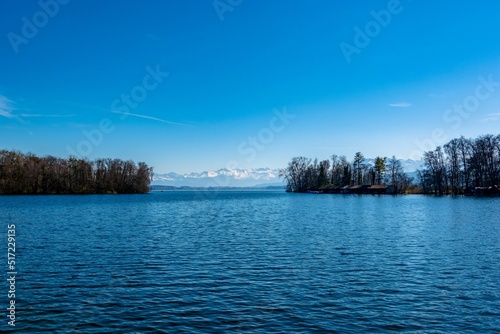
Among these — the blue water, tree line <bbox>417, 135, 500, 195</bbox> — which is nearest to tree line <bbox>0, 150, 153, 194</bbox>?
the blue water

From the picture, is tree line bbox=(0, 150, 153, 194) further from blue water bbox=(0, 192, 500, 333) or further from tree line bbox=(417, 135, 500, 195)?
tree line bbox=(417, 135, 500, 195)

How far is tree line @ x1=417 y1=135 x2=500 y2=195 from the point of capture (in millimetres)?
144250

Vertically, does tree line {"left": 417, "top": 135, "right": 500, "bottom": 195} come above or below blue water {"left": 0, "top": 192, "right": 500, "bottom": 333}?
above

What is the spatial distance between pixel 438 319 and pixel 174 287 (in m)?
12.6

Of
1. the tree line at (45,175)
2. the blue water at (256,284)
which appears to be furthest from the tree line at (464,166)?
the tree line at (45,175)

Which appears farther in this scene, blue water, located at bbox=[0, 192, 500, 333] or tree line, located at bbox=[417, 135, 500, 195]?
tree line, located at bbox=[417, 135, 500, 195]

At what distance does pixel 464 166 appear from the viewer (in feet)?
513

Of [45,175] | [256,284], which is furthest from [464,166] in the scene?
[45,175]

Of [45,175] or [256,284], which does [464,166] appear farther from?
[45,175]

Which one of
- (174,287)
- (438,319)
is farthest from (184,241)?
(438,319)

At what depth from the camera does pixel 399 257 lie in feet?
89.4

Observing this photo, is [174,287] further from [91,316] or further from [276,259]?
[276,259]

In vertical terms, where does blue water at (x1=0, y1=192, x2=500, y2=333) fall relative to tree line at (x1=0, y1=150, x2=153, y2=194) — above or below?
below

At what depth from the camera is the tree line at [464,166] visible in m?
144
